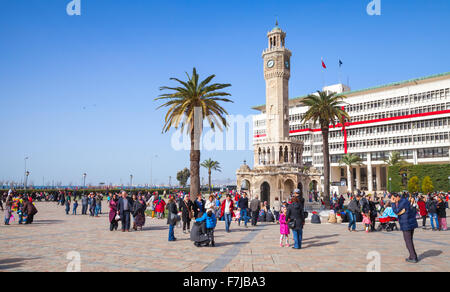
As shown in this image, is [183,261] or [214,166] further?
[214,166]

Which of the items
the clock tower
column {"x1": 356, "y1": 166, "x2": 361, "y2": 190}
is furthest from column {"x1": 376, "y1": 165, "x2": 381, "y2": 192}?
the clock tower

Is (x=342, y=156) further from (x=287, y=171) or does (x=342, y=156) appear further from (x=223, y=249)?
(x=223, y=249)

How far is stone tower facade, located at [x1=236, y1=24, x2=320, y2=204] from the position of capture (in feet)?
163

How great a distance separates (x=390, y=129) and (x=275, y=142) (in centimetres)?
3492

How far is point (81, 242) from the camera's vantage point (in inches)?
490

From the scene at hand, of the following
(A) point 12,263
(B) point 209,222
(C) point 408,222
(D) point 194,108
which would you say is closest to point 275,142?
(D) point 194,108

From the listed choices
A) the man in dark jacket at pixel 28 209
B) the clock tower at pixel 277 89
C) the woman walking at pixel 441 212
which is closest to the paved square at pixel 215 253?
the woman walking at pixel 441 212

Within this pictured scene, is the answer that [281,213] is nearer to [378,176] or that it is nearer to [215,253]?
[215,253]

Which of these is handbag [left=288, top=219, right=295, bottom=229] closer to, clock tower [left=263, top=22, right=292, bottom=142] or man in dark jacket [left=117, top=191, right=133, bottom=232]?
man in dark jacket [left=117, top=191, right=133, bottom=232]

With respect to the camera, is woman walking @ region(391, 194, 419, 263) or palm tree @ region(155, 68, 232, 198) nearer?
woman walking @ region(391, 194, 419, 263)

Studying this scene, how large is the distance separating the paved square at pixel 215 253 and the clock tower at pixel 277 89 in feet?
133
